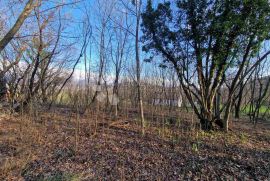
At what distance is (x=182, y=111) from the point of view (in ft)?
21.6

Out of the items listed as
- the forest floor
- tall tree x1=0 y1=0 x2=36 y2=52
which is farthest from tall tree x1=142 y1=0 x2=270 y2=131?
tall tree x1=0 y1=0 x2=36 y2=52

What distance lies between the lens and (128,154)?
3.78m

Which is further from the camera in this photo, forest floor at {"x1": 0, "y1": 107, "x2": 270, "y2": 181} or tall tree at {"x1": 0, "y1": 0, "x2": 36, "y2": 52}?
tall tree at {"x1": 0, "y1": 0, "x2": 36, "y2": 52}

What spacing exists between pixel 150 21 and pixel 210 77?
2.38m

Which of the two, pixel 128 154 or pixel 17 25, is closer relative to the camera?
pixel 128 154

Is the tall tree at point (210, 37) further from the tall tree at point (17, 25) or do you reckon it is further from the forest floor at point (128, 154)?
the tall tree at point (17, 25)

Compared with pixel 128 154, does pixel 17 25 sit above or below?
Result: above

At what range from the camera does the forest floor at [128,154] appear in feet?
10.1

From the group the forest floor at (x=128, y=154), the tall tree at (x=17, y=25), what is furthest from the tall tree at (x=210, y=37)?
the tall tree at (x=17, y=25)

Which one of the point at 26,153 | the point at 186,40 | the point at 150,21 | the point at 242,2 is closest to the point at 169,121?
the point at 186,40

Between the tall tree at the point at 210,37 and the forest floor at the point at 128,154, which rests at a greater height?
the tall tree at the point at 210,37

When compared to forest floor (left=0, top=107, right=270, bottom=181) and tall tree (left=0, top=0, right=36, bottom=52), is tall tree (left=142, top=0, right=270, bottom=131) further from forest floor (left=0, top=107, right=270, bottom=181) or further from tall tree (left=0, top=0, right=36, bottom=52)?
tall tree (left=0, top=0, right=36, bottom=52)

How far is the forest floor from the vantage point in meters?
3.07

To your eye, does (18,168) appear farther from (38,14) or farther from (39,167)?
(38,14)
